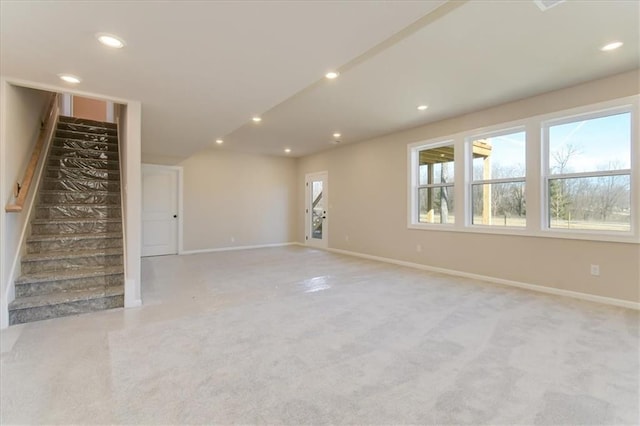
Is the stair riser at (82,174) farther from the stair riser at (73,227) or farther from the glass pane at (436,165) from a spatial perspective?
the glass pane at (436,165)

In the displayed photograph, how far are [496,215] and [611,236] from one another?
1.34m

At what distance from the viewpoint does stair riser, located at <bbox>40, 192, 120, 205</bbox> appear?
421 centimetres

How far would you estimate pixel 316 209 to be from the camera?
8422mm

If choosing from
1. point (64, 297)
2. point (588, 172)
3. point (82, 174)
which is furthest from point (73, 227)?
point (588, 172)

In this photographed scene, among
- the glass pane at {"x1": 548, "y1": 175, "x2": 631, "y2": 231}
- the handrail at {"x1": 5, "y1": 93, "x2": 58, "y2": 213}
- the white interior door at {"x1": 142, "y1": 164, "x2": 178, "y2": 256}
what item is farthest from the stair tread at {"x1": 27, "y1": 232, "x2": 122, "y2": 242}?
the glass pane at {"x1": 548, "y1": 175, "x2": 631, "y2": 231}

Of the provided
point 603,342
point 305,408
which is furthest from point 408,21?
point 603,342

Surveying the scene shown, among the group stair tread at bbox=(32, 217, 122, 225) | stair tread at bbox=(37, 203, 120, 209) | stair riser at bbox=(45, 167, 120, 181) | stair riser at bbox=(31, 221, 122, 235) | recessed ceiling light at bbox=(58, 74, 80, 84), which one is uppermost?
recessed ceiling light at bbox=(58, 74, 80, 84)

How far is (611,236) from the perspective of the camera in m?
3.55

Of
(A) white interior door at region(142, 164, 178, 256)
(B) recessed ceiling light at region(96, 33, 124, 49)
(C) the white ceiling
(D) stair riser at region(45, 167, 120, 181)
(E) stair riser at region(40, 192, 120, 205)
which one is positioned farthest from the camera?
(A) white interior door at region(142, 164, 178, 256)

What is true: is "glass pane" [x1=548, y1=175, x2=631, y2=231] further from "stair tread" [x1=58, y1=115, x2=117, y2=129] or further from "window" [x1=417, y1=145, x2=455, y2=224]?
"stair tread" [x1=58, y1=115, x2=117, y2=129]

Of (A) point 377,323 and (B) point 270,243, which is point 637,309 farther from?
(B) point 270,243

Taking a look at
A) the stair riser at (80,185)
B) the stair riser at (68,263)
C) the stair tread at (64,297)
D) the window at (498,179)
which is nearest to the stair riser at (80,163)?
the stair riser at (80,185)

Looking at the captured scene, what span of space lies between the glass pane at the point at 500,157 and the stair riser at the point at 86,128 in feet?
21.7

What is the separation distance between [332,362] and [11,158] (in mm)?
3737
